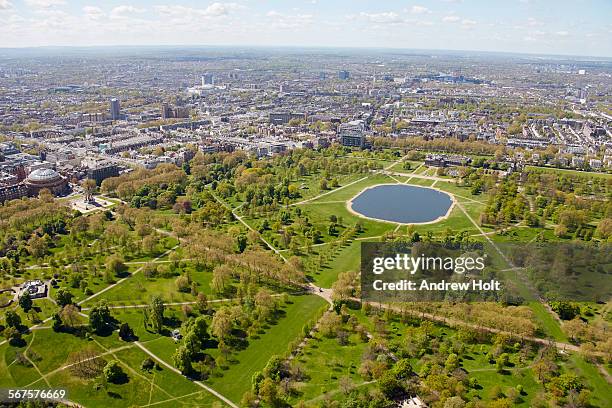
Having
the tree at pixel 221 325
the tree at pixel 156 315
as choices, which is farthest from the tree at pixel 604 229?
the tree at pixel 156 315

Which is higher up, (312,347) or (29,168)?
(29,168)

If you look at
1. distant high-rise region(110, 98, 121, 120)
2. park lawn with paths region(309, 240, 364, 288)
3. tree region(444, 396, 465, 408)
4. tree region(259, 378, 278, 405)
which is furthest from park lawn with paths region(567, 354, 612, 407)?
distant high-rise region(110, 98, 121, 120)

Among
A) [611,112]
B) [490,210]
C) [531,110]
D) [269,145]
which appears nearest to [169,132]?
[269,145]

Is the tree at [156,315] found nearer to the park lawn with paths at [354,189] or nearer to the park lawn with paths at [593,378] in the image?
the park lawn with paths at [593,378]

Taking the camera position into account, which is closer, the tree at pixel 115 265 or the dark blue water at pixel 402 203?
the tree at pixel 115 265

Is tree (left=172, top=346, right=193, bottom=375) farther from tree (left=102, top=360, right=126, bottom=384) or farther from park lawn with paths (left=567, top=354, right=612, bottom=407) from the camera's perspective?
park lawn with paths (left=567, top=354, right=612, bottom=407)

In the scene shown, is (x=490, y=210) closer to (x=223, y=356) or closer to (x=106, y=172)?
(x=223, y=356)

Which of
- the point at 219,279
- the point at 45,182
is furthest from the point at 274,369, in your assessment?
the point at 45,182
